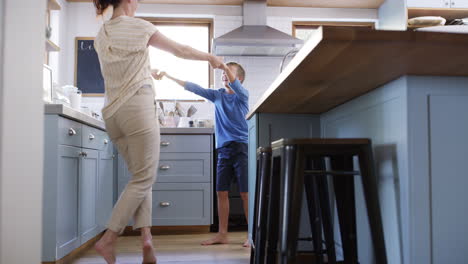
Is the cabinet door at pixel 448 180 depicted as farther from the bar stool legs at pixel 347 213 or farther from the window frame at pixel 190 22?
the window frame at pixel 190 22

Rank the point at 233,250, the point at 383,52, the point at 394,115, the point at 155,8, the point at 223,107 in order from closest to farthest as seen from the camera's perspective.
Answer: the point at 383,52 → the point at 394,115 → the point at 233,250 → the point at 223,107 → the point at 155,8

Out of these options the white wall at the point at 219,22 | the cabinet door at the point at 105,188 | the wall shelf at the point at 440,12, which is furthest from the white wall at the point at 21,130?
the wall shelf at the point at 440,12

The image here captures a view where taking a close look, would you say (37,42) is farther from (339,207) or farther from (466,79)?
(466,79)

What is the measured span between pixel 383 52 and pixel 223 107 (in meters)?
2.27

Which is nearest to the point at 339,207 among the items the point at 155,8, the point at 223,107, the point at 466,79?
the point at 466,79

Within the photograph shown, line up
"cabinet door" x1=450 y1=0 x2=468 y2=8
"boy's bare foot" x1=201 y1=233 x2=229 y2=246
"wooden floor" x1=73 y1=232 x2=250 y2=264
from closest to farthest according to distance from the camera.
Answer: "wooden floor" x1=73 y1=232 x2=250 y2=264 < "boy's bare foot" x1=201 y1=233 x2=229 y2=246 < "cabinet door" x1=450 y1=0 x2=468 y2=8

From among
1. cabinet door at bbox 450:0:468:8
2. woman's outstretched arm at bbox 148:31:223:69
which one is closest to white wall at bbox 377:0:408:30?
cabinet door at bbox 450:0:468:8

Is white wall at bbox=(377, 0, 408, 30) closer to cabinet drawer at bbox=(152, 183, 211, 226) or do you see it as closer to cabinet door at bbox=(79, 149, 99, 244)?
cabinet drawer at bbox=(152, 183, 211, 226)

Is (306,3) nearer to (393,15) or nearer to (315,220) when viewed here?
(393,15)

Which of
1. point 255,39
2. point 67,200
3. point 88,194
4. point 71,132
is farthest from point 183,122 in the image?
point 67,200

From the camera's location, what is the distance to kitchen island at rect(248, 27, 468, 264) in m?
1.12

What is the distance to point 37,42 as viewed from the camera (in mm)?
1045

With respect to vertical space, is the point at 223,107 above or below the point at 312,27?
below

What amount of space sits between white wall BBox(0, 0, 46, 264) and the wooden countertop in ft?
2.18
